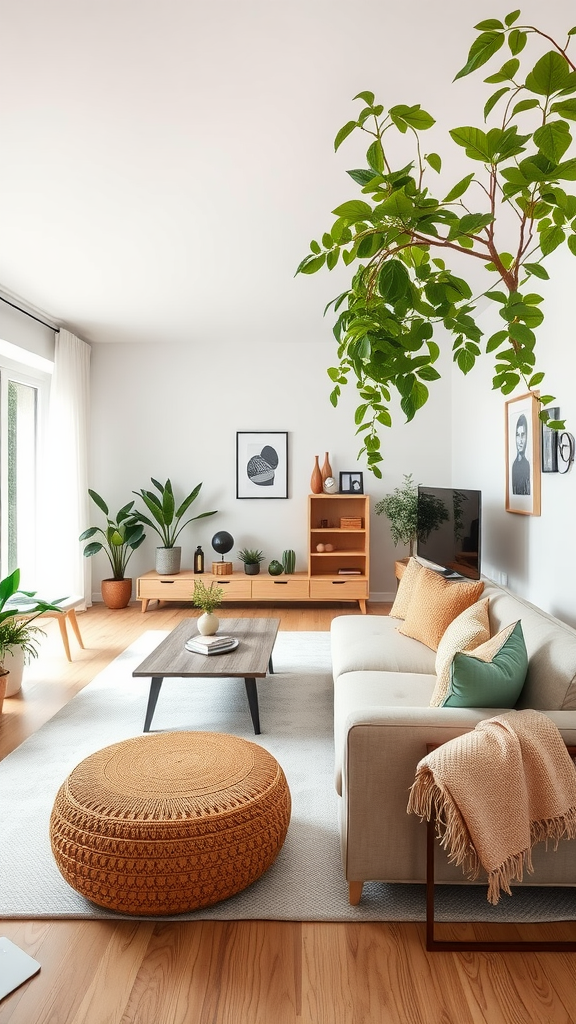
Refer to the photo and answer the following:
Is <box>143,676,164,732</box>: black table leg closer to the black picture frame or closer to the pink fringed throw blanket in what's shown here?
the pink fringed throw blanket

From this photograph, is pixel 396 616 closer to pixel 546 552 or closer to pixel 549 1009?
pixel 546 552

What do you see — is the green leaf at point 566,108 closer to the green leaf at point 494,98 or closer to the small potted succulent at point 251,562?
the green leaf at point 494,98

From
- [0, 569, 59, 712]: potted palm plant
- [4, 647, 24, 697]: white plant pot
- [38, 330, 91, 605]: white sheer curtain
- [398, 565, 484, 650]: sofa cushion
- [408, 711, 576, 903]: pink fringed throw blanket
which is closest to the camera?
[408, 711, 576, 903]: pink fringed throw blanket

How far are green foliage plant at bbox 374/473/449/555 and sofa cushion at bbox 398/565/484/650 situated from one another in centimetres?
145

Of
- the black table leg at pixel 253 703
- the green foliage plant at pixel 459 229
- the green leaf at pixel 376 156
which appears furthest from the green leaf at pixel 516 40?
the black table leg at pixel 253 703

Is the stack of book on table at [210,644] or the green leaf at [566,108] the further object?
the stack of book on table at [210,644]

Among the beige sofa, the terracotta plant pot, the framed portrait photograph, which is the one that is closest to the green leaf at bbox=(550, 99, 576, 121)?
the beige sofa

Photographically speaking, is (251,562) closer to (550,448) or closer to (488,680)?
(550,448)

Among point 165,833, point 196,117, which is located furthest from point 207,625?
point 196,117

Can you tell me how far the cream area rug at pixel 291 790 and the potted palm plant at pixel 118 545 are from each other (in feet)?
5.99

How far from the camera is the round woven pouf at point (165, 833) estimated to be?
1856mm

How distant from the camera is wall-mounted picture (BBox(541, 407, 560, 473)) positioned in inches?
138

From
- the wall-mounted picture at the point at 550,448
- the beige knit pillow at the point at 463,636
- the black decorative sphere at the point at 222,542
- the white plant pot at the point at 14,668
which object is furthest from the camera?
the black decorative sphere at the point at 222,542

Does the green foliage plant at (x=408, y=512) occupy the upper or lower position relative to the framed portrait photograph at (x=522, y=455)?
lower
